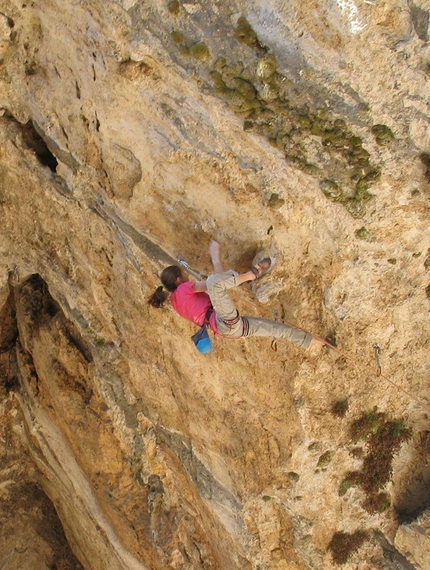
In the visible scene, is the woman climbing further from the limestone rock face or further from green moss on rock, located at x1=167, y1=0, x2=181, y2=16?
green moss on rock, located at x1=167, y1=0, x2=181, y2=16

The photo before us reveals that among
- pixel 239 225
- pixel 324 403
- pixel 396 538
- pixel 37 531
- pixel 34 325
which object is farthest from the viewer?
pixel 37 531

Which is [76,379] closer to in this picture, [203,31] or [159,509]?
[159,509]

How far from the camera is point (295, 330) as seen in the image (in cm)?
693

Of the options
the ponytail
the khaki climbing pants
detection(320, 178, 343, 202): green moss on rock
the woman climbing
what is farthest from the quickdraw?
the ponytail

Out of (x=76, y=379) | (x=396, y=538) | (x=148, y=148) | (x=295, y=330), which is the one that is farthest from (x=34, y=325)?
(x=396, y=538)

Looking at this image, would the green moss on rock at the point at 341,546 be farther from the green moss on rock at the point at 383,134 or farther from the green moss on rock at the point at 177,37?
the green moss on rock at the point at 177,37

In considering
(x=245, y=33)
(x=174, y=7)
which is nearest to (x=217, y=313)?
(x=245, y=33)

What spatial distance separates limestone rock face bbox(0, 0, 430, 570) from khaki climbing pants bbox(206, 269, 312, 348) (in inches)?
12.1

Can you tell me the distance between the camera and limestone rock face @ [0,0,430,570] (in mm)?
5816

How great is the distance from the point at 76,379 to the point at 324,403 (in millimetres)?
5249

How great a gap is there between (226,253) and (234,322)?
116cm

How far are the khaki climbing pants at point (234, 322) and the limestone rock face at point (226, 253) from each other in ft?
1.01

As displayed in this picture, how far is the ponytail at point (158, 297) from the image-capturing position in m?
7.45

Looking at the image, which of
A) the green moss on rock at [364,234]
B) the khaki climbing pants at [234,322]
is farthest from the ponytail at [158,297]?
Answer: the green moss on rock at [364,234]
